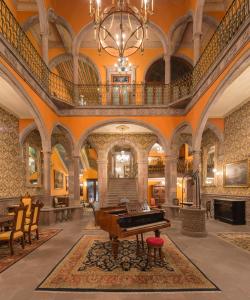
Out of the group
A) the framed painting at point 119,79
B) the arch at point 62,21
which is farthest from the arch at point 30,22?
the framed painting at point 119,79

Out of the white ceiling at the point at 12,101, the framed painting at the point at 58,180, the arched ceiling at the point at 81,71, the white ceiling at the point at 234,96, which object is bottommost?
the framed painting at the point at 58,180

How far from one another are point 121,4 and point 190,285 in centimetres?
531

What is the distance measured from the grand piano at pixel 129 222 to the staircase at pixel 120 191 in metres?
7.49

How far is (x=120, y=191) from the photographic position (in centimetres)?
1369

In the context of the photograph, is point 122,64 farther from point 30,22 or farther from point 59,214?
point 59,214

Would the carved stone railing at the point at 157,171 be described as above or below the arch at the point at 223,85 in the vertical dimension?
below

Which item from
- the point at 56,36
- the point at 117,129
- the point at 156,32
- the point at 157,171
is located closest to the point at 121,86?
the point at 117,129

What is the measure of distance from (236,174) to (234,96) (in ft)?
9.67

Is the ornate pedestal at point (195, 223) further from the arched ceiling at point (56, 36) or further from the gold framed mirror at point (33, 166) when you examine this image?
the arched ceiling at point (56, 36)

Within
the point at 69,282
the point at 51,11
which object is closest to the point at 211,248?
the point at 69,282

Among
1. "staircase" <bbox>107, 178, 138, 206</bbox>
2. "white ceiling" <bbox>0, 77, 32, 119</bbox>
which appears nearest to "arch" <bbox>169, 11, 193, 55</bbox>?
"white ceiling" <bbox>0, 77, 32, 119</bbox>

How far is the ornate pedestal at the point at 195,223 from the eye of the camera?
255 inches

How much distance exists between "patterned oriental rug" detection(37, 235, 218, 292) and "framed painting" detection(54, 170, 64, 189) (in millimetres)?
9355

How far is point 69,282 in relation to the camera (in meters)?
3.56
